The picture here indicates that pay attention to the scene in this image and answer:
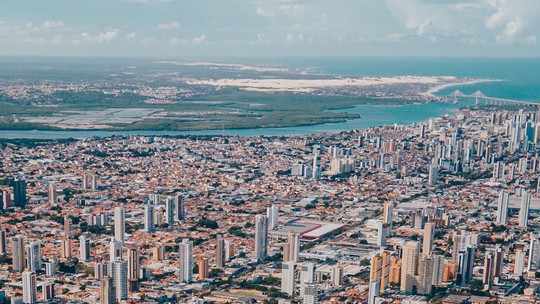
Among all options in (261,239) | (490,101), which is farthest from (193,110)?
(261,239)

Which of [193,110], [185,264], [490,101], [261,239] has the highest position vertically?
[490,101]

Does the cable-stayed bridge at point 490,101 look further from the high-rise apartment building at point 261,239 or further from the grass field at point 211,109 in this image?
the high-rise apartment building at point 261,239

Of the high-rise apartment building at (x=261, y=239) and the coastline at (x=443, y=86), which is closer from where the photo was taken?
the high-rise apartment building at (x=261, y=239)

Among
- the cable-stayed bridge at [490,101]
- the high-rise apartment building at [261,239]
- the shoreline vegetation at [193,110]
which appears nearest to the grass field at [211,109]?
the shoreline vegetation at [193,110]

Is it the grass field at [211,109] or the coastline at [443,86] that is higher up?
the coastline at [443,86]

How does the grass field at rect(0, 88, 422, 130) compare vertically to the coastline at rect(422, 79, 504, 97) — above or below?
below

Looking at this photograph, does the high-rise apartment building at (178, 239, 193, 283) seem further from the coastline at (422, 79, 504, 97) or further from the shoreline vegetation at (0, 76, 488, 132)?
the coastline at (422, 79, 504, 97)

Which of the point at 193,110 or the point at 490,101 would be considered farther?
the point at 490,101

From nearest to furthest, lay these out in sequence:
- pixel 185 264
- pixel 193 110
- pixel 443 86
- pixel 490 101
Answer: pixel 185 264, pixel 193 110, pixel 490 101, pixel 443 86

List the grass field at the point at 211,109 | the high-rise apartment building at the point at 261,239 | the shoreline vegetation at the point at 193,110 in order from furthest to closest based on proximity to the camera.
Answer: the grass field at the point at 211,109 < the shoreline vegetation at the point at 193,110 < the high-rise apartment building at the point at 261,239

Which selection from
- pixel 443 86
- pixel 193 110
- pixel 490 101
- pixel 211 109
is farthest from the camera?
pixel 443 86

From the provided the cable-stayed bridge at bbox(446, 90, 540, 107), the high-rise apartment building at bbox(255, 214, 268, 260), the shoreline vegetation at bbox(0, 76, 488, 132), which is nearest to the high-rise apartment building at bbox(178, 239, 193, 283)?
the high-rise apartment building at bbox(255, 214, 268, 260)

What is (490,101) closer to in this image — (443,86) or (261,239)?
(443,86)
